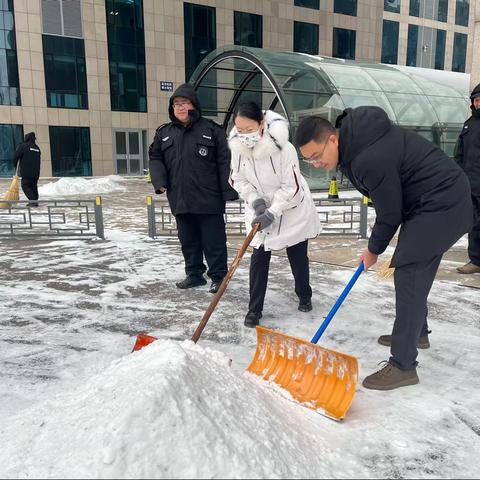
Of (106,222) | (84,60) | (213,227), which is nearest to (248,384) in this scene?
(213,227)

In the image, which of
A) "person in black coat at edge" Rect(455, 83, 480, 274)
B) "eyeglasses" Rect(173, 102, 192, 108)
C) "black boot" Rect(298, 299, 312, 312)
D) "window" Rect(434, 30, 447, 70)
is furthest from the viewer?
"window" Rect(434, 30, 447, 70)

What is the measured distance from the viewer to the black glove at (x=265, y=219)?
3.41 metres

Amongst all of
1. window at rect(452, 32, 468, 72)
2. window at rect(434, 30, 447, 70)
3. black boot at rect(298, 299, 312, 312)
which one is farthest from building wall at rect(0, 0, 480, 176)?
black boot at rect(298, 299, 312, 312)

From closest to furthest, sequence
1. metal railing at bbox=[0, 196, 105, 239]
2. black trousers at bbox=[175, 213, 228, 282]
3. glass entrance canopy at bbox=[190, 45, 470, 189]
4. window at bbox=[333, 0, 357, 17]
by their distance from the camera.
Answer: black trousers at bbox=[175, 213, 228, 282] < metal railing at bbox=[0, 196, 105, 239] < glass entrance canopy at bbox=[190, 45, 470, 189] < window at bbox=[333, 0, 357, 17]

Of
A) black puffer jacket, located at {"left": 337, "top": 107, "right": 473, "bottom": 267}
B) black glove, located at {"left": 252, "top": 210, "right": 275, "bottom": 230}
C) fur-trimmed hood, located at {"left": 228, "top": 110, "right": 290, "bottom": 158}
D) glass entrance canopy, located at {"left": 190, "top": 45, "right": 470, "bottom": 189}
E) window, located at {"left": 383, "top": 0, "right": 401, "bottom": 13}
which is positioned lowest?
black glove, located at {"left": 252, "top": 210, "right": 275, "bottom": 230}

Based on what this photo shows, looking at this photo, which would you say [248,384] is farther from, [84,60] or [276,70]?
[84,60]

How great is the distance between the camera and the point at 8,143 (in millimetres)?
22906

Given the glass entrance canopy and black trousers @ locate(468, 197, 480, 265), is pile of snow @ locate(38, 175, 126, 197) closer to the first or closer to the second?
the glass entrance canopy

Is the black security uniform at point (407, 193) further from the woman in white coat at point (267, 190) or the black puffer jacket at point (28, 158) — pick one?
the black puffer jacket at point (28, 158)

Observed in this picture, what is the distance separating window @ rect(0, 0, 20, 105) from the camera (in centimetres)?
2225

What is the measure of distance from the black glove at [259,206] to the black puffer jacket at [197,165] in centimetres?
88

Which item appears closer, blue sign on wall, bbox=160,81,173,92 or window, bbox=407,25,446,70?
blue sign on wall, bbox=160,81,173,92

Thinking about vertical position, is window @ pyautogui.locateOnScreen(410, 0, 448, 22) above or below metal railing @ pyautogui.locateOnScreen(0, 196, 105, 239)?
above

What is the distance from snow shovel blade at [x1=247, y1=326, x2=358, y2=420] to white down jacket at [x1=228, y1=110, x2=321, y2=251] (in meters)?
1.03
